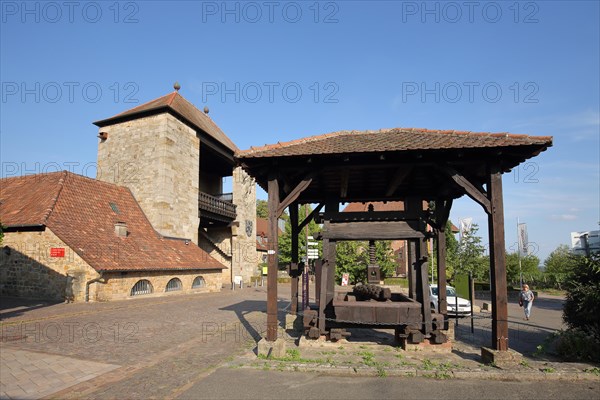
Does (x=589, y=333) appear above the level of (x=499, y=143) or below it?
below

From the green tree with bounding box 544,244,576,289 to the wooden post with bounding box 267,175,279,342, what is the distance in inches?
242

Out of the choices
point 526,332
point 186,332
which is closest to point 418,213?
Result: point 526,332

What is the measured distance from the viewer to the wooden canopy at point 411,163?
250 inches

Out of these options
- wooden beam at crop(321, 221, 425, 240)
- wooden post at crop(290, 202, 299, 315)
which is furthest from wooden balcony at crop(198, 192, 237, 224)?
wooden beam at crop(321, 221, 425, 240)

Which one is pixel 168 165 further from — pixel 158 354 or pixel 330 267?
pixel 330 267

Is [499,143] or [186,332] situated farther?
[186,332]

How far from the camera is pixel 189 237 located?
24.0 m

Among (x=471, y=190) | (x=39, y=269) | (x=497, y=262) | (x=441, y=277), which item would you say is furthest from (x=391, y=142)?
(x=39, y=269)

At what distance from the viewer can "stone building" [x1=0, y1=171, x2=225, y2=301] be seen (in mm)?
14961

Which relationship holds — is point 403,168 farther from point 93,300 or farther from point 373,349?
point 93,300

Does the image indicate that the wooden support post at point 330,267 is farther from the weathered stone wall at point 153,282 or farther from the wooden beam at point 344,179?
the weathered stone wall at point 153,282

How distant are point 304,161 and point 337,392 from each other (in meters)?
4.12

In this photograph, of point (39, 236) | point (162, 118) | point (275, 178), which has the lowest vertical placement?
point (39, 236)

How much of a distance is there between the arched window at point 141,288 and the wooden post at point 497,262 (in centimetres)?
1540
